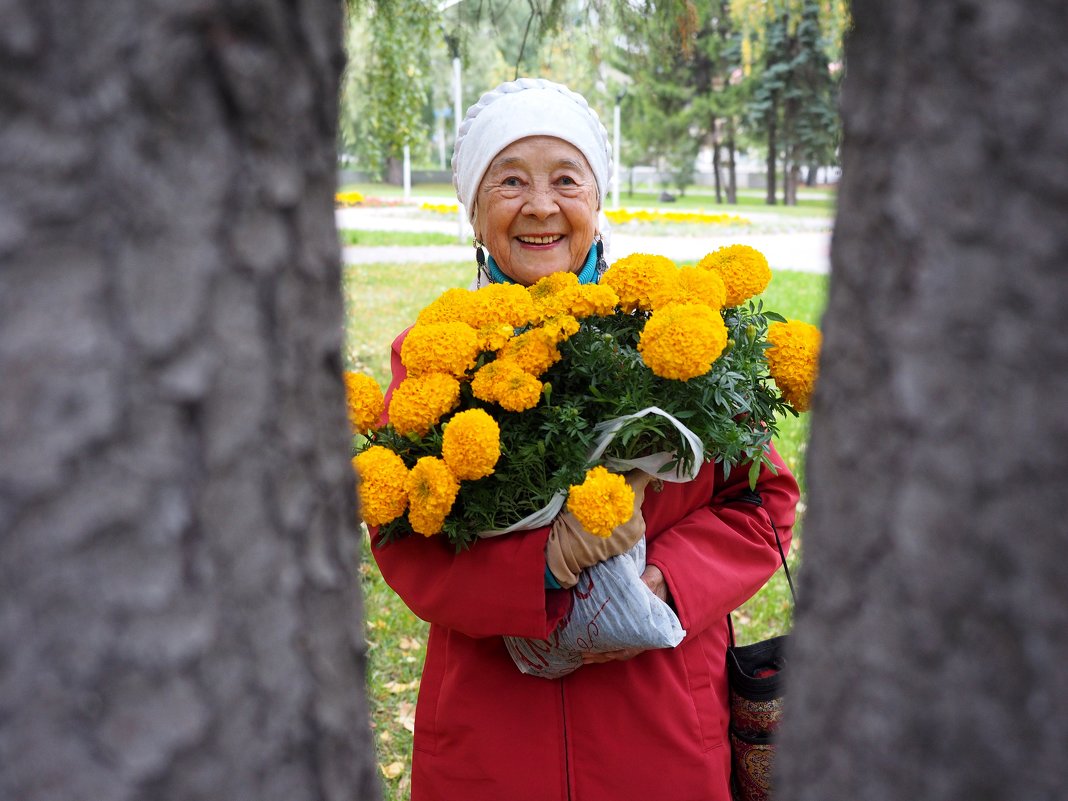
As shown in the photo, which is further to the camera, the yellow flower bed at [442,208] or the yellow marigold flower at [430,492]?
the yellow flower bed at [442,208]

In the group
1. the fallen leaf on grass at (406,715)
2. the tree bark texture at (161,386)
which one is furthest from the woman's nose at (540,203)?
the fallen leaf on grass at (406,715)

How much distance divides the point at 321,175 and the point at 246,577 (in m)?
0.32

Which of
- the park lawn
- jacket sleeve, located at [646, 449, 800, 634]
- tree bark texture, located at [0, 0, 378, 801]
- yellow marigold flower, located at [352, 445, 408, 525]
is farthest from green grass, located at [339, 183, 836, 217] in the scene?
tree bark texture, located at [0, 0, 378, 801]

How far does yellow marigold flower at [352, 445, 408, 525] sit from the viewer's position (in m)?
1.64

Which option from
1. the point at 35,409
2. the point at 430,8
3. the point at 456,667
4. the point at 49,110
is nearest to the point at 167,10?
the point at 49,110

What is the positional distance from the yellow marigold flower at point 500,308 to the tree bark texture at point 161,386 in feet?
3.52

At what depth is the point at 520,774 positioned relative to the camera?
6.34ft

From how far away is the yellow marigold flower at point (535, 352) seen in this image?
1.66 meters

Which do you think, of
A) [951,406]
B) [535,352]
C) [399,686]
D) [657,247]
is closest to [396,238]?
[657,247]

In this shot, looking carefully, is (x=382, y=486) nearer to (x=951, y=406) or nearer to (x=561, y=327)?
(x=561, y=327)

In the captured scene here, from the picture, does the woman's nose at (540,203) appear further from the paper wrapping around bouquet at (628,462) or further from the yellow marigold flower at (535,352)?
the paper wrapping around bouquet at (628,462)

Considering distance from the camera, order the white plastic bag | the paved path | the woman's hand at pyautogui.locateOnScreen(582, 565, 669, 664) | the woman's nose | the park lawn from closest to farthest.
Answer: the white plastic bag → the woman's hand at pyautogui.locateOnScreen(582, 565, 669, 664) → the woman's nose → the park lawn → the paved path

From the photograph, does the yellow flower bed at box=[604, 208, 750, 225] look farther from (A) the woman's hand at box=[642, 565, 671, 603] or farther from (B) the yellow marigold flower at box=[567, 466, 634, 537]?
(B) the yellow marigold flower at box=[567, 466, 634, 537]

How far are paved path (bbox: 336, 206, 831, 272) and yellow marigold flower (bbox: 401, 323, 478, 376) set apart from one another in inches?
381
